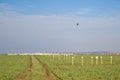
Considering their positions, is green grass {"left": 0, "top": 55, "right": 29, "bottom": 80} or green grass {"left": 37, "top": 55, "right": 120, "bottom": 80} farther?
green grass {"left": 0, "top": 55, "right": 29, "bottom": 80}

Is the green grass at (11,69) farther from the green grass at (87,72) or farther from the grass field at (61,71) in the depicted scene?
the green grass at (87,72)

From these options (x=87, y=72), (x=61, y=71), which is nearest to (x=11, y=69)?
(x=61, y=71)

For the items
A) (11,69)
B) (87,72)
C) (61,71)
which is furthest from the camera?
(11,69)

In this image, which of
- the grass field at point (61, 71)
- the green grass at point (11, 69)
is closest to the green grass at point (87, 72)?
the grass field at point (61, 71)

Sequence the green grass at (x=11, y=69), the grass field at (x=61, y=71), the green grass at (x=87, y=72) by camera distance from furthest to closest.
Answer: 1. the green grass at (x=11, y=69)
2. the grass field at (x=61, y=71)
3. the green grass at (x=87, y=72)

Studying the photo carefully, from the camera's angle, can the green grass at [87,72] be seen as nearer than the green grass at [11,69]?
Yes

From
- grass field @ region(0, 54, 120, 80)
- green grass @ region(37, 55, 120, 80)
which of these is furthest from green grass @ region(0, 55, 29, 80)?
green grass @ region(37, 55, 120, 80)

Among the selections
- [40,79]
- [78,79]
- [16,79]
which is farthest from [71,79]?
[16,79]

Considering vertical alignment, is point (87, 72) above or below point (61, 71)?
above

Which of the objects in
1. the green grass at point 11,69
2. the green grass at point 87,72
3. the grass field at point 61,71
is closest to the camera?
the green grass at point 87,72

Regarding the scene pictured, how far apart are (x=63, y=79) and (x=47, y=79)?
129 centimetres

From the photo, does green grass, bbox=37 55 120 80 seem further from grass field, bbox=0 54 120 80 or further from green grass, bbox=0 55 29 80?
green grass, bbox=0 55 29 80

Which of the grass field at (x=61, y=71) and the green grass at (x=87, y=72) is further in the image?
the grass field at (x=61, y=71)

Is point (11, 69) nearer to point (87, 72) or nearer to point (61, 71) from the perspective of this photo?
point (61, 71)
